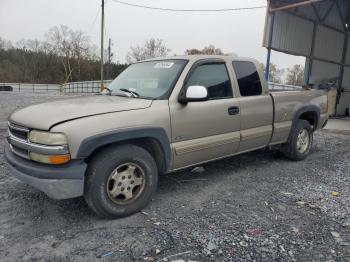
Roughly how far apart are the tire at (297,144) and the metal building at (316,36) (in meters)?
7.02

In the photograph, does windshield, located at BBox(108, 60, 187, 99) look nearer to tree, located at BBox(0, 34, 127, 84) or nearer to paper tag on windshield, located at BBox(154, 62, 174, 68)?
paper tag on windshield, located at BBox(154, 62, 174, 68)

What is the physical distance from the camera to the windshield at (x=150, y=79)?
379cm

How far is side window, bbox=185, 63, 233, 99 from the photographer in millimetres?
3998

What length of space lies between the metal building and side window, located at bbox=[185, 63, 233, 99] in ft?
28.5

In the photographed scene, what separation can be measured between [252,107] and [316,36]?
13383 mm

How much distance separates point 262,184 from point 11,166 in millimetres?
3298

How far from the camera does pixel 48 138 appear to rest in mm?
2857

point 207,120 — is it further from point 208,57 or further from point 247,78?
point 247,78

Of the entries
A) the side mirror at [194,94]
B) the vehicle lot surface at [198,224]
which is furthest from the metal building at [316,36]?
the side mirror at [194,94]

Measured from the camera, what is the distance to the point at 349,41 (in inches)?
706

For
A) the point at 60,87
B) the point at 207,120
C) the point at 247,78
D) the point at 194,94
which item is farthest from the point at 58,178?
the point at 60,87

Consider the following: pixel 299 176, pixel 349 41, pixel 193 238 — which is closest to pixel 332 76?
pixel 349 41

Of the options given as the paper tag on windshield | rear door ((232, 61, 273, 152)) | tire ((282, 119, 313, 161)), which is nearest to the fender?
the paper tag on windshield

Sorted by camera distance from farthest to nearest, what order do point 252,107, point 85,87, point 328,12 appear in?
point 85,87, point 328,12, point 252,107
